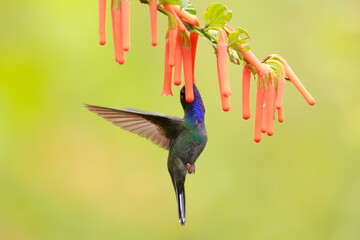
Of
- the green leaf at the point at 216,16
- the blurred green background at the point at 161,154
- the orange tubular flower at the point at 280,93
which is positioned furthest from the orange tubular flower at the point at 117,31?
the blurred green background at the point at 161,154

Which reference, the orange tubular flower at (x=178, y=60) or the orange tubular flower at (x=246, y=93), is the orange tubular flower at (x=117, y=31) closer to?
the orange tubular flower at (x=178, y=60)

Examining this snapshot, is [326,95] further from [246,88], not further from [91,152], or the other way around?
[246,88]

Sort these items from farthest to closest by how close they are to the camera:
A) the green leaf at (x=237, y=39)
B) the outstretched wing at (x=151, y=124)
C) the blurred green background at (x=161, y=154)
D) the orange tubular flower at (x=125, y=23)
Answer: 1. the blurred green background at (x=161, y=154)
2. the outstretched wing at (x=151, y=124)
3. the green leaf at (x=237, y=39)
4. the orange tubular flower at (x=125, y=23)

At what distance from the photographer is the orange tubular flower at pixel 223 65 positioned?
2.84 metres

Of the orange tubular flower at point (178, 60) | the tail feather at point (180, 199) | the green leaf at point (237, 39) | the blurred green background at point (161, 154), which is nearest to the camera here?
the orange tubular flower at point (178, 60)

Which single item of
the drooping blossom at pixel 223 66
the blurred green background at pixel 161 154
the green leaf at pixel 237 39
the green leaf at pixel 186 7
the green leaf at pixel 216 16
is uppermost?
the green leaf at pixel 186 7

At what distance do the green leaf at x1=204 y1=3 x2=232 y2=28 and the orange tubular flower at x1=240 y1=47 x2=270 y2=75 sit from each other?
16cm

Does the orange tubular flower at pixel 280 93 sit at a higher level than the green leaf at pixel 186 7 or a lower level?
lower

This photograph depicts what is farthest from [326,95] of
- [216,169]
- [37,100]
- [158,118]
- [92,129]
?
[158,118]

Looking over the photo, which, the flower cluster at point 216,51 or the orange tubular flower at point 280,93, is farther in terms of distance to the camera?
the orange tubular flower at point 280,93

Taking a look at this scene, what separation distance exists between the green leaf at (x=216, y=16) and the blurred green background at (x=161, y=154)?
309 centimetres

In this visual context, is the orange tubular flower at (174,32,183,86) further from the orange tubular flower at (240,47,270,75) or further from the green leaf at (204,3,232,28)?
the orange tubular flower at (240,47,270,75)

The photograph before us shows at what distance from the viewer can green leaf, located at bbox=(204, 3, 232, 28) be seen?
2.98 meters

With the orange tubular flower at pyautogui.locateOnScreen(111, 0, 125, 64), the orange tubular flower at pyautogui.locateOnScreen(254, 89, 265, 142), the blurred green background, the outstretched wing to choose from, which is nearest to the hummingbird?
the outstretched wing
